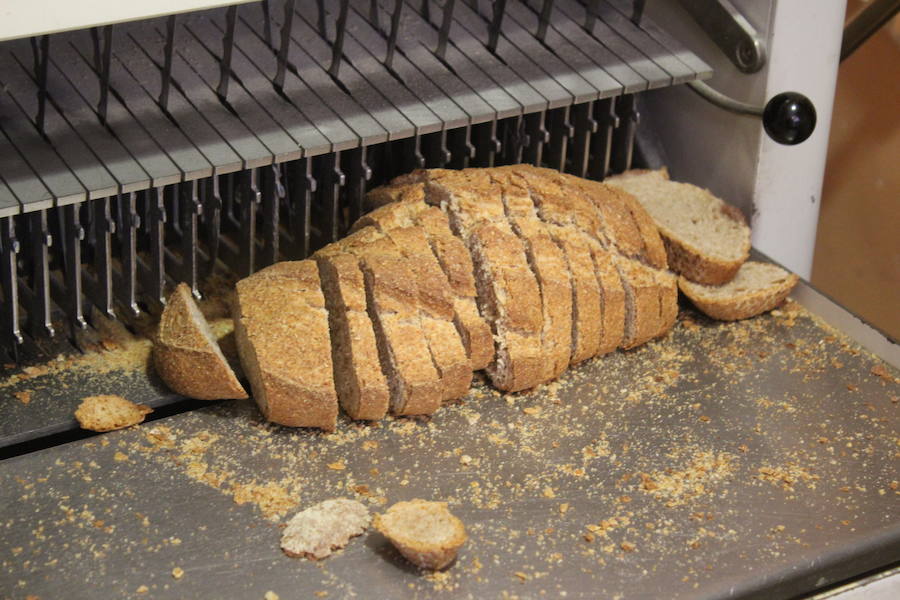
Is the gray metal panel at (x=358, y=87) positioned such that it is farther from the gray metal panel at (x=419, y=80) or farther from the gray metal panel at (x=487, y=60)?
the gray metal panel at (x=487, y=60)

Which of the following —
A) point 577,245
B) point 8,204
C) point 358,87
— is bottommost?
point 577,245

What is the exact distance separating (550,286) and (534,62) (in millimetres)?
438

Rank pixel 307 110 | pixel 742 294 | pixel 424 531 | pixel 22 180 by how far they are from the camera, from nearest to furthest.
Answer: pixel 424 531, pixel 22 180, pixel 307 110, pixel 742 294

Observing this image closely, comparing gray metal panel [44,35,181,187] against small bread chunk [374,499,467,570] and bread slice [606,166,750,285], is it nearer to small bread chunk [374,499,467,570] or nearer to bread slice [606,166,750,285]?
small bread chunk [374,499,467,570]

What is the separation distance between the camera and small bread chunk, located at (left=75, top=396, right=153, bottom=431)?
193 cm

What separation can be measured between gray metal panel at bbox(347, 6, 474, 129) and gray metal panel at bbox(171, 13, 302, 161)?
0.21 m

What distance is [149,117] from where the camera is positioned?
1.97 metres

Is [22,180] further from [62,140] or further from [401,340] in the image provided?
[401,340]

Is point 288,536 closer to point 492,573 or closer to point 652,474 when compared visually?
point 492,573

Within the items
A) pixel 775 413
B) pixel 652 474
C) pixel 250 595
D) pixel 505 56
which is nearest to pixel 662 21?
pixel 505 56

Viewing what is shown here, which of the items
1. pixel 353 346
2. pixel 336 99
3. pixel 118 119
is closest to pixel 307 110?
pixel 336 99

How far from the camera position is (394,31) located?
2109 mm

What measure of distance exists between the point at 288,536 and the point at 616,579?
1.51ft

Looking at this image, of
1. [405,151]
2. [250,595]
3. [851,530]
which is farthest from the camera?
[405,151]
